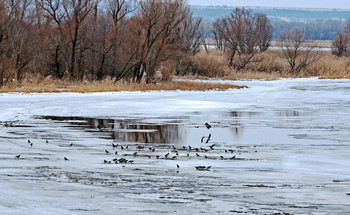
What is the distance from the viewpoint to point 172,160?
1072 cm

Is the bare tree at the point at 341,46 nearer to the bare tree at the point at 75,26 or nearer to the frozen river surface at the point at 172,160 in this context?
the bare tree at the point at 75,26

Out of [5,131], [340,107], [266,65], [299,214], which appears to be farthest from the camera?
[266,65]

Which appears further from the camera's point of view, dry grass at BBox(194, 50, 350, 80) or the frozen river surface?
dry grass at BBox(194, 50, 350, 80)

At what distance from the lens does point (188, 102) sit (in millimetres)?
23906

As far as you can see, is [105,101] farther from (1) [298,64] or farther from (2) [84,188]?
(1) [298,64]

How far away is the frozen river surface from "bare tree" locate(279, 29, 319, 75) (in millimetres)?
30620

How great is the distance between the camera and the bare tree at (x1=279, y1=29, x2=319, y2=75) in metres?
51.6

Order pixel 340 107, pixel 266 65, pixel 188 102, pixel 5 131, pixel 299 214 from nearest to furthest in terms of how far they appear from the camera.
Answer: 1. pixel 299 214
2. pixel 5 131
3. pixel 340 107
4. pixel 188 102
5. pixel 266 65

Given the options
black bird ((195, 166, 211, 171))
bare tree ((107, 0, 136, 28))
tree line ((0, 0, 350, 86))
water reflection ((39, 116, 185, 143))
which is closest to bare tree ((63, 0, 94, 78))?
tree line ((0, 0, 350, 86))

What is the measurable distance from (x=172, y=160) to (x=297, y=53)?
43.6m

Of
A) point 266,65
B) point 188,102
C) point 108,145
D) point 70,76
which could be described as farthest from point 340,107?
point 266,65

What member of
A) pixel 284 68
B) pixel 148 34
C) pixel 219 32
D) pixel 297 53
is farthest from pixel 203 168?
pixel 219 32

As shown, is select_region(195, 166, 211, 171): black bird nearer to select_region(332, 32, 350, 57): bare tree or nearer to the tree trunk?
the tree trunk

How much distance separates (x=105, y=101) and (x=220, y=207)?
1657 centimetres
